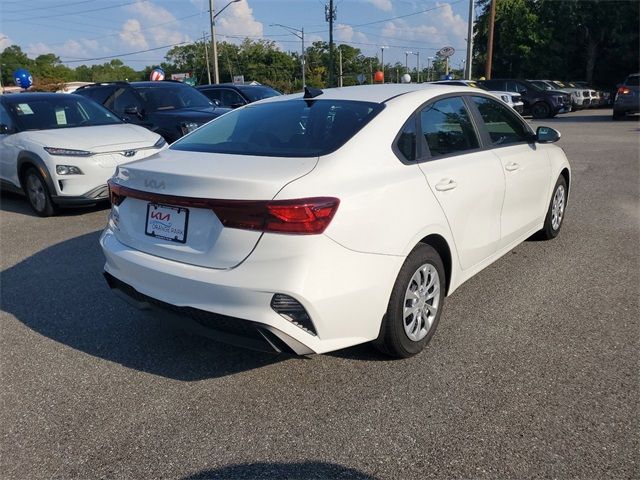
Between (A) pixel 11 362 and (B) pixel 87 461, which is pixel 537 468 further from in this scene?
(A) pixel 11 362

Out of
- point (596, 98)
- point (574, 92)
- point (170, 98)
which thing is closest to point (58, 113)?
point (170, 98)

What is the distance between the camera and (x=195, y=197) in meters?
2.79

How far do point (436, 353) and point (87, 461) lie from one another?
202 centimetres

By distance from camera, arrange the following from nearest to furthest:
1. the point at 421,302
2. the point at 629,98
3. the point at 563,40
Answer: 1. the point at 421,302
2. the point at 629,98
3. the point at 563,40

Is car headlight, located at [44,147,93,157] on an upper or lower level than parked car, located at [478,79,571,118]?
lower

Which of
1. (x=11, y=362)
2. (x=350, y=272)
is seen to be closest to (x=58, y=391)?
(x=11, y=362)

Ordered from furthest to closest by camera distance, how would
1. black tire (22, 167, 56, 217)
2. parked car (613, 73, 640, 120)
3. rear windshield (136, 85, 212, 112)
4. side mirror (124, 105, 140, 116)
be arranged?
parked car (613, 73, 640, 120) → rear windshield (136, 85, 212, 112) → side mirror (124, 105, 140, 116) → black tire (22, 167, 56, 217)

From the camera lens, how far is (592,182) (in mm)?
8891

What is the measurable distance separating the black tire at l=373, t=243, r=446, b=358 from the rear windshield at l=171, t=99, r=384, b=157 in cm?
79

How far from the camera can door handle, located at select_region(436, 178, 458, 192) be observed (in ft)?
11.0

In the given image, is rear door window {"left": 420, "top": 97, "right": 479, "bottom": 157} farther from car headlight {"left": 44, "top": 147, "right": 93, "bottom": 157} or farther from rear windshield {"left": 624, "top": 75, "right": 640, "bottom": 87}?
rear windshield {"left": 624, "top": 75, "right": 640, "bottom": 87}

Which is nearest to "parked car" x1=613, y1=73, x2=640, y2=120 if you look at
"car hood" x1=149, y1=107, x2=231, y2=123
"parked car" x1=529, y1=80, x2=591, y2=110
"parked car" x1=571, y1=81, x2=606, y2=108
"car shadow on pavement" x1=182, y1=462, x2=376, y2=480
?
"parked car" x1=529, y1=80, x2=591, y2=110

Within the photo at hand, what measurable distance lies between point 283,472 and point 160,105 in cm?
891

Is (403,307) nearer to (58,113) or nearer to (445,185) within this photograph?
(445,185)
